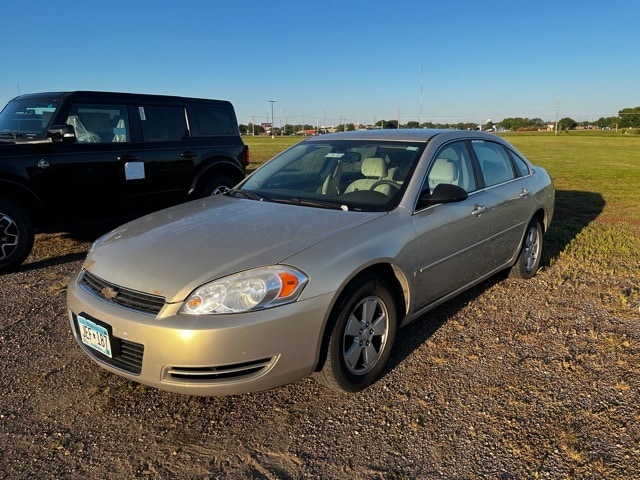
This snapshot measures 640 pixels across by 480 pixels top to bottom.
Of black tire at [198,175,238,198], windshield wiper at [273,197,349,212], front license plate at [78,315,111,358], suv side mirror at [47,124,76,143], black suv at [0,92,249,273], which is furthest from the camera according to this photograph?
black tire at [198,175,238,198]

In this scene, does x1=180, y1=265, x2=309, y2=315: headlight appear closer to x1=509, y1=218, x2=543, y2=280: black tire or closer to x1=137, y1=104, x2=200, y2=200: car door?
x1=509, y1=218, x2=543, y2=280: black tire

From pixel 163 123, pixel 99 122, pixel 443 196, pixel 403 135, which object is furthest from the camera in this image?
pixel 163 123

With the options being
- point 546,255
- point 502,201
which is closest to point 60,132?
point 502,201

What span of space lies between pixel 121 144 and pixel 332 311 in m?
4.54

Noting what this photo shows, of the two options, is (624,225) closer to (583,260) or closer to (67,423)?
(583,260)

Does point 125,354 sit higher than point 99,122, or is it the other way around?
point 99,122

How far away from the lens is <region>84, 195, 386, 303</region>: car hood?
2600 millimetres

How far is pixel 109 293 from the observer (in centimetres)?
271

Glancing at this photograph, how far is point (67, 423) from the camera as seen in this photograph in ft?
8.93

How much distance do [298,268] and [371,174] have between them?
149cm

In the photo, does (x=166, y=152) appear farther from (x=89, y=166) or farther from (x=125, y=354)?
(x=125, y=354)

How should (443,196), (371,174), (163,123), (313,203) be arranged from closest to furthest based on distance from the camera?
(443,196) → (313,203) → (371,174) → (163,123)

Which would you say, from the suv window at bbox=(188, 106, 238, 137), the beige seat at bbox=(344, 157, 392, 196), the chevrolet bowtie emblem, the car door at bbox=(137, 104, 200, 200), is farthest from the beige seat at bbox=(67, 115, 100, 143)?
the chevrolet bowtie emblem

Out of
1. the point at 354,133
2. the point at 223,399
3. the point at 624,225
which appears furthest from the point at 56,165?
the point at 624,225
